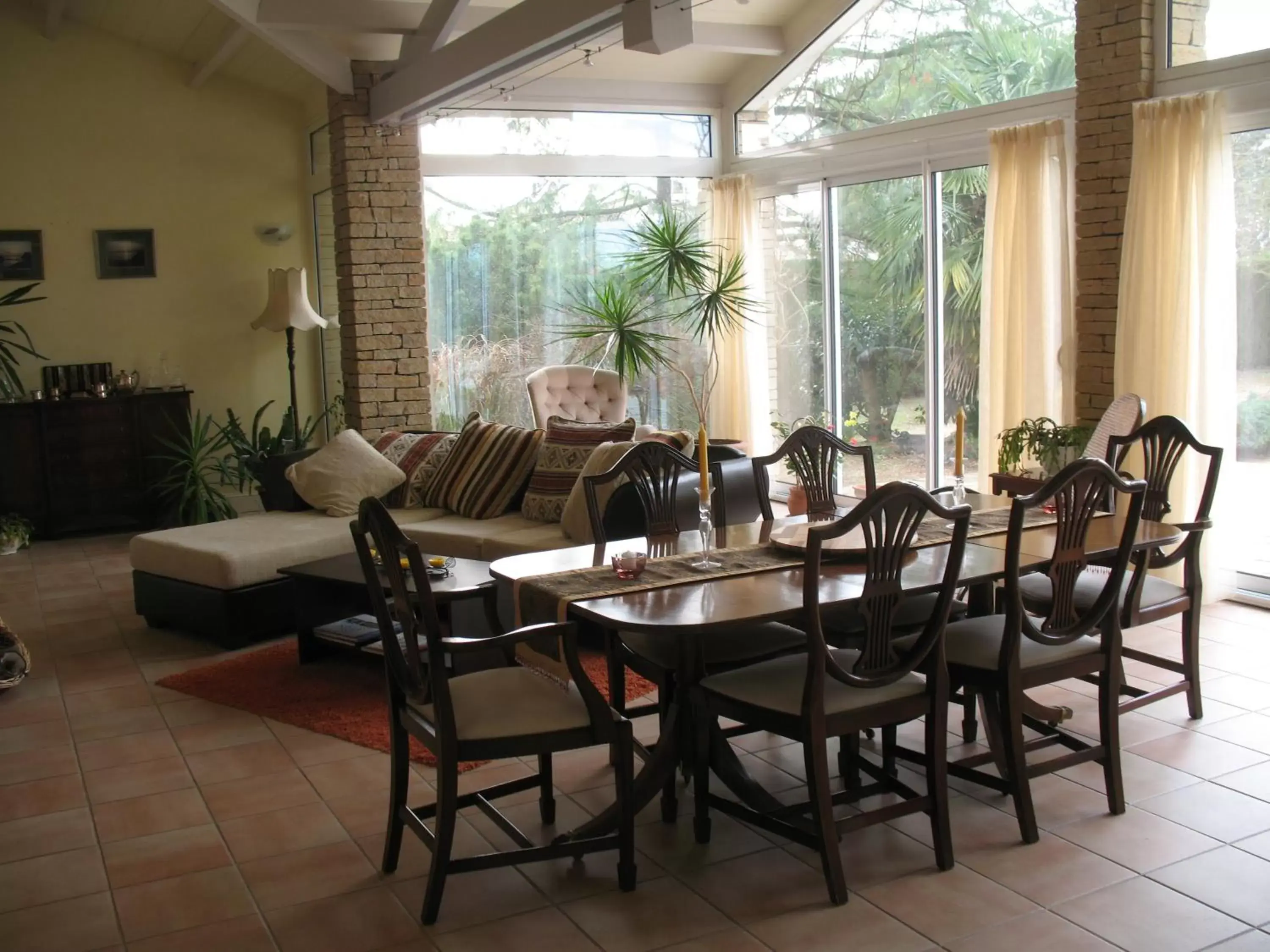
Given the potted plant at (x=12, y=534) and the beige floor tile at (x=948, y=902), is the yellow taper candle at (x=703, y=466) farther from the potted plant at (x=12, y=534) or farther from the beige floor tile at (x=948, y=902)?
the potted plant at (x=12, y=534)

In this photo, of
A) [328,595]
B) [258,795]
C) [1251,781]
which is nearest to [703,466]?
[258,795]

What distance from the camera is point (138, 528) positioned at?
8562 mm

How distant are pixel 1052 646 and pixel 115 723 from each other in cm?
325

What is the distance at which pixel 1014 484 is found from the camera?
5574mm

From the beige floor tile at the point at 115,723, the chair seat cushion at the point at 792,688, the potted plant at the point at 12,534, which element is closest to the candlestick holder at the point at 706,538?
the chair seat cushion at the point at 792,688

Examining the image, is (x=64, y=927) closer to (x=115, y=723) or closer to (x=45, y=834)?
(x=45, y=834)

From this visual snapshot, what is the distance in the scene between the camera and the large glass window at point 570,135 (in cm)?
808

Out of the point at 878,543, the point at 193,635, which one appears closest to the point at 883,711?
the point at 878,543

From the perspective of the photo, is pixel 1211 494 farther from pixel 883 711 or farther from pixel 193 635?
pixel 193 635

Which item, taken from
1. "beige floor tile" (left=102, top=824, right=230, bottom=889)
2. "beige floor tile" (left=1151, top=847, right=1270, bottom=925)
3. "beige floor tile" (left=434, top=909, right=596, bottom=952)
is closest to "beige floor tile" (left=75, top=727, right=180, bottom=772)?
"beige floor tile" (left=102, top=824, right=230, bottom=889)

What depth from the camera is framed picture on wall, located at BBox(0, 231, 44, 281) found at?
841 cm

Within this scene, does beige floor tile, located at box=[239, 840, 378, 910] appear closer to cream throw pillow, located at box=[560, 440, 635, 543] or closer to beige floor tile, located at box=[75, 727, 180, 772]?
beige floor tile, located at box=[75, 727, 180, 772]

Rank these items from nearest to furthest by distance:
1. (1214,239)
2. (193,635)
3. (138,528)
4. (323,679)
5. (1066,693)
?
(1066,693) < (323,679) < (1214,239) < (193,635) < (138,528)

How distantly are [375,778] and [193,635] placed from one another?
7.29 ft
